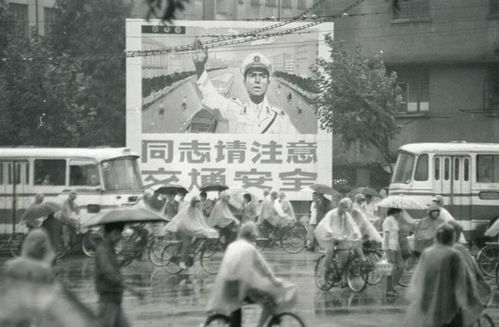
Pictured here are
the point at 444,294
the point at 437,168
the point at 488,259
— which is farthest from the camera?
the point at 437,168

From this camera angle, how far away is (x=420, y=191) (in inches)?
1113

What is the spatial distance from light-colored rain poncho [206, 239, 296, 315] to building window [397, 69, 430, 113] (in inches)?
1350

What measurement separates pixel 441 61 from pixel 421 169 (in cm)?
1756

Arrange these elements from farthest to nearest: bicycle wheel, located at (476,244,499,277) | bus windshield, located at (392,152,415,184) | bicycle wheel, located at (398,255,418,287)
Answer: bus windshield, located at (392,152,415,184) < bicycle wheel, located at (476,244,499,277) < bicycle wheel, located at (398,255,418,287)

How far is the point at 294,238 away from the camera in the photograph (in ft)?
107

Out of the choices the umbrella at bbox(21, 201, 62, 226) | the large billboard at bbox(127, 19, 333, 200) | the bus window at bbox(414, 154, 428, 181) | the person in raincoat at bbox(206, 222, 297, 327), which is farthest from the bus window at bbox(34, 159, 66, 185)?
the person in raincoat at bbox(206, 222, 297, 327)

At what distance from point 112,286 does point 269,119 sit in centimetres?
3207

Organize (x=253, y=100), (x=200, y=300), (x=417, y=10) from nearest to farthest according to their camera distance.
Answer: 1. (x=200, y=300)
2. (x=253, y=100)
3. (x=417, y=10)

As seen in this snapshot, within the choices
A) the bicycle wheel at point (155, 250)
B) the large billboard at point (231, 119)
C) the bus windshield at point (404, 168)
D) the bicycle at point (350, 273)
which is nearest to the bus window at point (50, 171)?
the bicycle wheel at point (155, 250)

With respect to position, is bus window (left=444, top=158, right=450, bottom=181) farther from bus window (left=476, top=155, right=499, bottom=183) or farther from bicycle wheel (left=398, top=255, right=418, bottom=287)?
bicycle wheel (left=398, top=255, right=418, bottom=287)

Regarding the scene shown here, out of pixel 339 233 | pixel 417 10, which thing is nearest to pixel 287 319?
pixel 339 233

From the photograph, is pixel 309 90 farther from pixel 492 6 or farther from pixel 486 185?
pixel 486 185

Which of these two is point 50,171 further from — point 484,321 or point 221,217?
point 484,321

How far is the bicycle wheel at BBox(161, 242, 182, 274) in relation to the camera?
2455 centimetres
